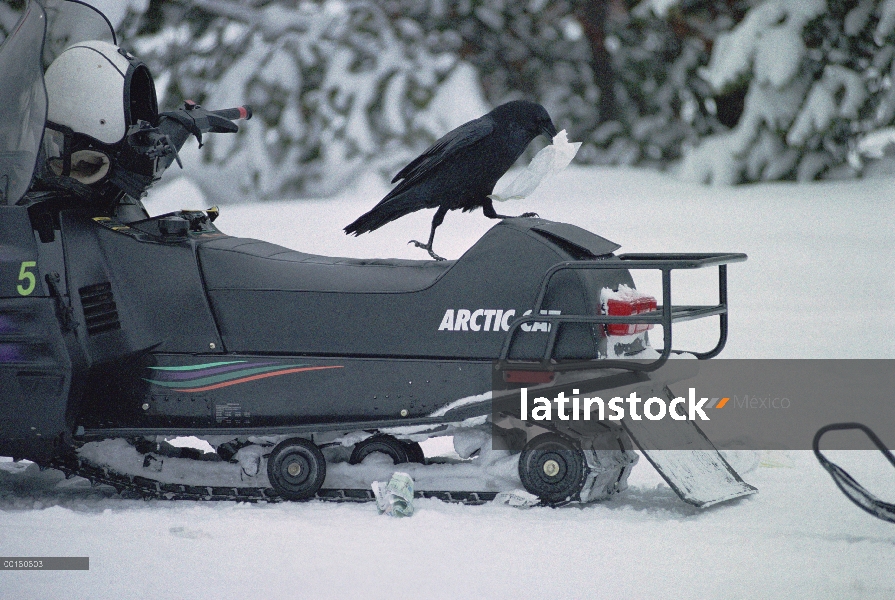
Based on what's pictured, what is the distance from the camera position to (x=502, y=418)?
3561 millimetres

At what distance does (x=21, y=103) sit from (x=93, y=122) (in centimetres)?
32

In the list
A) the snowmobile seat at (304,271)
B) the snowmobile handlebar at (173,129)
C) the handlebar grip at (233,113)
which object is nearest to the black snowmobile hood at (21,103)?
the snowmobile handlebar at (173,129)

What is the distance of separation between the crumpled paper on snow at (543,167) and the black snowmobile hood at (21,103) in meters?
1.64

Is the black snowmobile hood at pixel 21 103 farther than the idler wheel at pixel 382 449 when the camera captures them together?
No

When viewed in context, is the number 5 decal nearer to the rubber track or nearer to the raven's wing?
the rubber track

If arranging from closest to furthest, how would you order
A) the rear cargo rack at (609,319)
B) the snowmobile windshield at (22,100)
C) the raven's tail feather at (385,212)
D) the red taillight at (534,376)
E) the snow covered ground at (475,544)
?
the snow covered ground at (475,544) < the rear cargo rack at (609,319) < the red taillight at (534,376) < the snowmobile windshield at (22,100) < the raven's tail feather at (385,212)

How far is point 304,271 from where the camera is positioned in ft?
12.4

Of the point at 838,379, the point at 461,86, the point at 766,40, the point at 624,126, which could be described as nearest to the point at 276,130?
the point at 461,86

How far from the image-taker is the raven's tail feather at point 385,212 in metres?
3.93

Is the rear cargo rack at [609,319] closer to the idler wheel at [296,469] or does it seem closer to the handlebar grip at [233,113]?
the idler wheel at [296,469]

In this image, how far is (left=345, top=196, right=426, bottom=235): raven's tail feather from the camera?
3.93m

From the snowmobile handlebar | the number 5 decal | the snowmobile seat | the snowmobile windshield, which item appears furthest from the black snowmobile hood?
the snowmobile seat

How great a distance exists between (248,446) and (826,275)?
19.0ft

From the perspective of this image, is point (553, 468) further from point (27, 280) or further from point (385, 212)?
point (27, 280)
